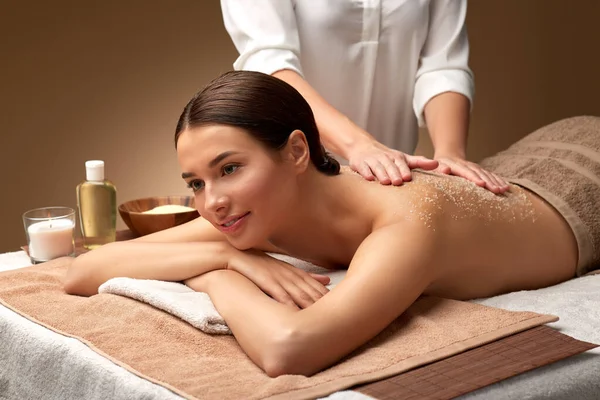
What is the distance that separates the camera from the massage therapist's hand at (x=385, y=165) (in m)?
1.71

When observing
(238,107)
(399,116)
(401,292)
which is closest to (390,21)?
(399,116)

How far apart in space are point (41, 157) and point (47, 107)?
0.61 feet

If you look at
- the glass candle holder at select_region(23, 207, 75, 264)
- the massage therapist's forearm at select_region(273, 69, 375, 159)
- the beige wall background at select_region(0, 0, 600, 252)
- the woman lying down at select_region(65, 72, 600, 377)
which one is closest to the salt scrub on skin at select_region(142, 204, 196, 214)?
the glass candle holder at select_region(23, 207, 75, 264)

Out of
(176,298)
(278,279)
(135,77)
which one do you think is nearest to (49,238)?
(176,298)

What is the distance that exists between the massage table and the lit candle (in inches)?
14.0

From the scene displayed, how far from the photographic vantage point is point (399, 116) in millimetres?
2508

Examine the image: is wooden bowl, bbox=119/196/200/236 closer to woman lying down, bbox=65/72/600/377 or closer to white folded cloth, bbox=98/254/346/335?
woman lying down, bbox=65/72/600/377

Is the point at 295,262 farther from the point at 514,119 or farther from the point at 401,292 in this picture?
the point at 514,119

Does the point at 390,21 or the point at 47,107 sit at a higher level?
the point at 390,21

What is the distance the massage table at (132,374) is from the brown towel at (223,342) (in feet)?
0.07

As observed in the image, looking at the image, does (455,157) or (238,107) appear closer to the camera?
→ (238,107)

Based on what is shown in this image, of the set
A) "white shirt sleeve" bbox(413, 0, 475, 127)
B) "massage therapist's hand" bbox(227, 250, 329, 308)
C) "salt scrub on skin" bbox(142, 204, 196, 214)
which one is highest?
"white shirt sleeve" bbox(413, 0, 475, 127)

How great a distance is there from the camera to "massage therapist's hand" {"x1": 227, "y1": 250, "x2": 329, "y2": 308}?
1.57 meters

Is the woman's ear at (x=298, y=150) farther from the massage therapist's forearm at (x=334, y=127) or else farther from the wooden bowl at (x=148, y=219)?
the wooden bowl at (x=148, y=219)
